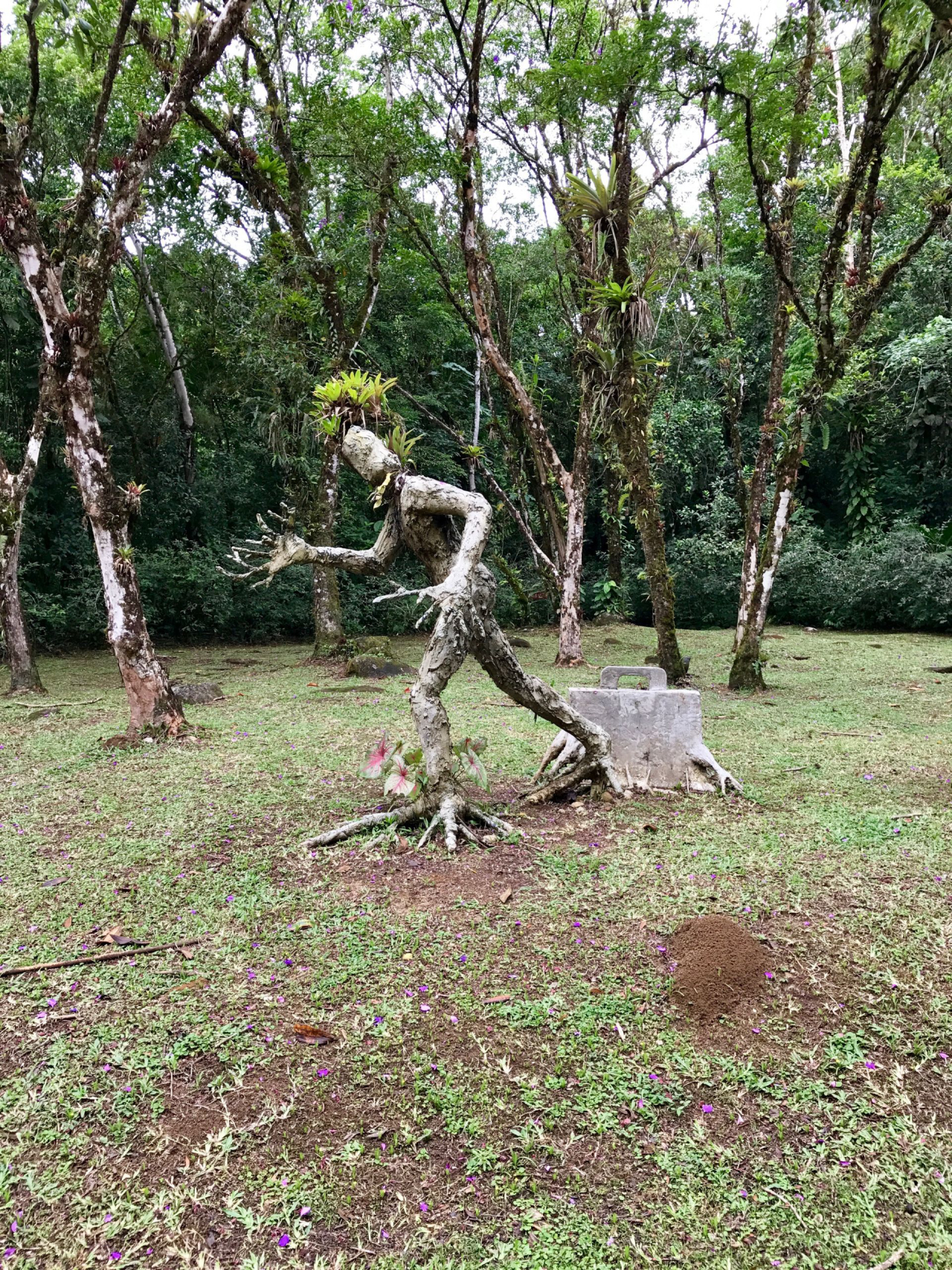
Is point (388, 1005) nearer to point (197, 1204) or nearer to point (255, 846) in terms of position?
point (197, 1204)

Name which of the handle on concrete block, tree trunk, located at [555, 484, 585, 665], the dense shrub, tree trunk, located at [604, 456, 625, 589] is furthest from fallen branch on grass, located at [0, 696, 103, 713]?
the dense shrub

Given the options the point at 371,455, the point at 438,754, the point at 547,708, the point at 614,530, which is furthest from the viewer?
the point at 614,530

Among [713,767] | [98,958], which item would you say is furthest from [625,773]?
[98,958]

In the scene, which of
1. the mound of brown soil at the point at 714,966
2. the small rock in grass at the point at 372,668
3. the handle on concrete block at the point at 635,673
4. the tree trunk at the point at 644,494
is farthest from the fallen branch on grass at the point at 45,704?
the mound of brown soil at the point at 714,966

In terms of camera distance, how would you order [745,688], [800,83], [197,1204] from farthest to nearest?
1. [745,688]
2. [800,83]
3. [197,1204]

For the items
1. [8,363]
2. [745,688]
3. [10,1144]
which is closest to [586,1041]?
[10,1144]

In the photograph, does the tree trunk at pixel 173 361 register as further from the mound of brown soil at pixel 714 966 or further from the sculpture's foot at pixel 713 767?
the mound of brown soil at pixel 714 966

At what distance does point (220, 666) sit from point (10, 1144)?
31.3ft

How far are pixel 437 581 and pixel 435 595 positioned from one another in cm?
56

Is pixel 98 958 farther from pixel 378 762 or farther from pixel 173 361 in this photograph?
pixel 173 361

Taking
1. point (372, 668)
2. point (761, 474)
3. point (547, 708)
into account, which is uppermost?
point (761, 474)

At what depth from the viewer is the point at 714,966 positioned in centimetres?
273

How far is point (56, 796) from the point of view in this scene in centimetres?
495

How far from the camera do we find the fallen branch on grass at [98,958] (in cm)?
284
